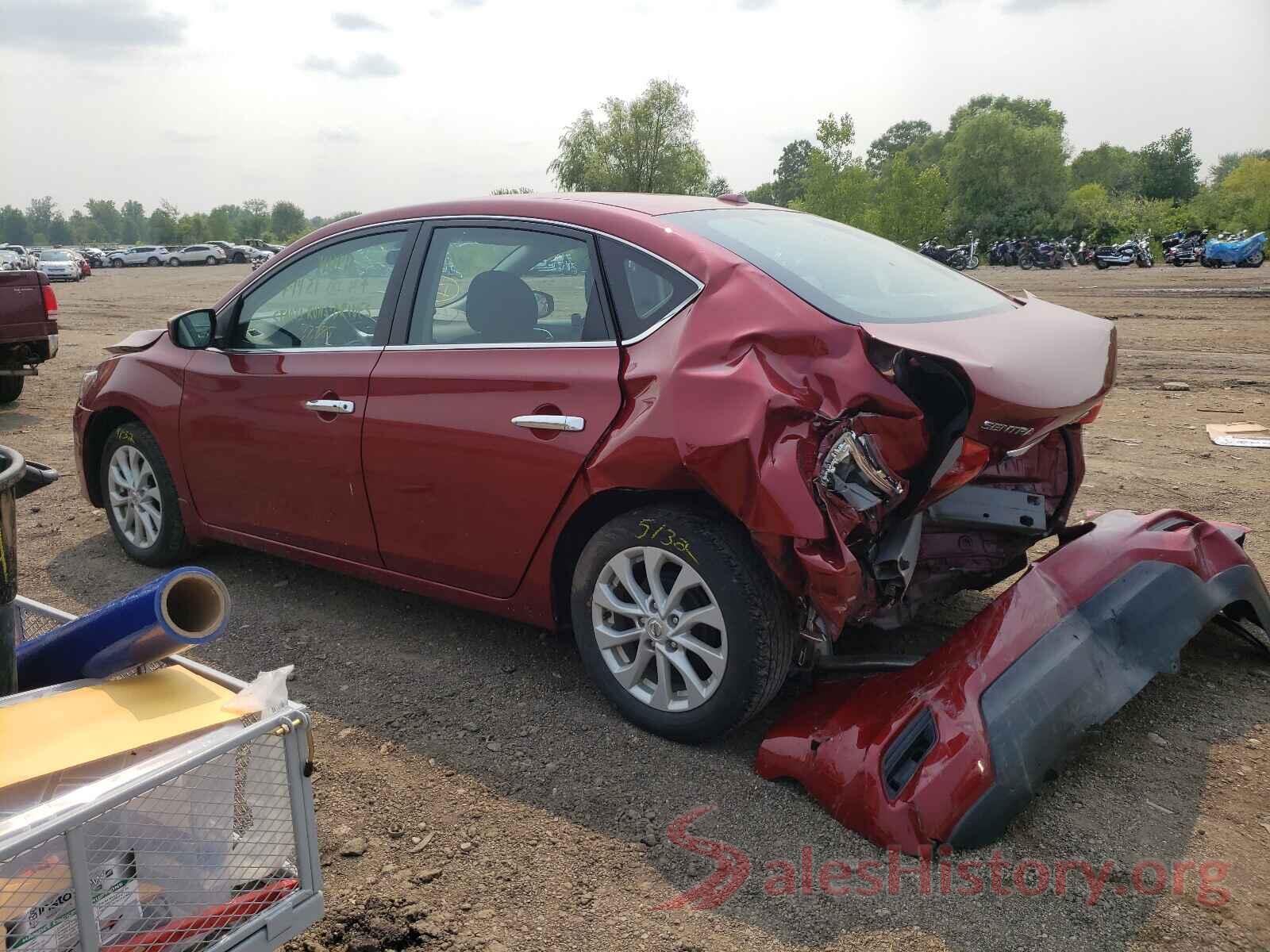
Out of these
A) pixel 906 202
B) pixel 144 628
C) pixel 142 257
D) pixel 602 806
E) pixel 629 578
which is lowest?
pixel 602 806

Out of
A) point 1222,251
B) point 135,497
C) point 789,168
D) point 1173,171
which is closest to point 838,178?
point 1222,251

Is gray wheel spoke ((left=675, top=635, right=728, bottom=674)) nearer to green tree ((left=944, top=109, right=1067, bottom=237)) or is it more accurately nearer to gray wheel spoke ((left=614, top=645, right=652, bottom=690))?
gray wheel spoke ((left=614, top=645, right=652, bottom=690))

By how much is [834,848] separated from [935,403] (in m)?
1.29

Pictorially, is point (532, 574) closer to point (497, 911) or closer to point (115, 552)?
point (497, 911)

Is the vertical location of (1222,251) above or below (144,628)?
above

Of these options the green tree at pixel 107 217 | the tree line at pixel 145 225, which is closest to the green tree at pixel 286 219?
the tree line at pixel 145 225

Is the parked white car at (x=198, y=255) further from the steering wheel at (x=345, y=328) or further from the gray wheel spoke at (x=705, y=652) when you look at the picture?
the gray wheel spoke at (x=705, y=652)

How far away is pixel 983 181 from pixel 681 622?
6107 cm

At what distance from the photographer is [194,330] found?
457cm

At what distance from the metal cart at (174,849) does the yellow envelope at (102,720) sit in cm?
3

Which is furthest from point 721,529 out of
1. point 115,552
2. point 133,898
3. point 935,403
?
point 115,552

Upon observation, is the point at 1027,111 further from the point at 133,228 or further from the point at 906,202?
the point at 133,228

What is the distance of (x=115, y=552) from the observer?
5430mm

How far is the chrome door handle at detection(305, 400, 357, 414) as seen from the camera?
13.0 feet
